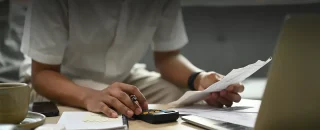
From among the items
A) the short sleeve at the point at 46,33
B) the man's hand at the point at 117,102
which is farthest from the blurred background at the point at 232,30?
the man's hand at the point at 117,102

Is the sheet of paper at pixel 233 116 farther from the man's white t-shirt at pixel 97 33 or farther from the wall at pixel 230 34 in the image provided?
the wall at pixel 230 34

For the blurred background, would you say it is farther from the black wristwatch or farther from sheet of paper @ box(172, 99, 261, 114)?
sheet of paper @ box(172, 99, 261, 114)

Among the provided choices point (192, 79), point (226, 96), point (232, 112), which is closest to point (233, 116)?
point (232, 112)

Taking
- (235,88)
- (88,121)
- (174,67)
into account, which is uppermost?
(174,67)

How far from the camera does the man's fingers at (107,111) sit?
31.9 inches

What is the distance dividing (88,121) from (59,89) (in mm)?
312

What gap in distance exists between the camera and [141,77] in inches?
54.5

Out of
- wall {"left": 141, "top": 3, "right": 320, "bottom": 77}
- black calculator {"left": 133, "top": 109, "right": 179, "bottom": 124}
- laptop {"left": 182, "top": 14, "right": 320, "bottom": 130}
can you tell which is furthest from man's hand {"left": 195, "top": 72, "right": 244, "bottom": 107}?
wall {"left": 141, "top": 3, "right": 320, "bottom": 77}

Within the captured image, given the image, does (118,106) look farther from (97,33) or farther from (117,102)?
(97,33)

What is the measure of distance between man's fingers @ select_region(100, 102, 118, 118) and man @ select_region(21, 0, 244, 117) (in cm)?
4

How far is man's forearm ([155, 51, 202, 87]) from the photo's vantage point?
1332 millimetres

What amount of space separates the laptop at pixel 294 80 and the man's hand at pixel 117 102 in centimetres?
32

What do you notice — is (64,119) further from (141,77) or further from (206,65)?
(206,65)

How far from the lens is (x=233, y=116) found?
82 cm
